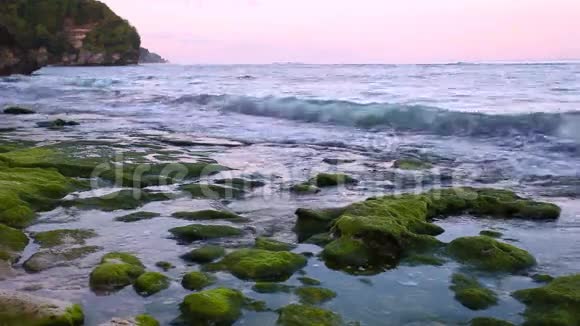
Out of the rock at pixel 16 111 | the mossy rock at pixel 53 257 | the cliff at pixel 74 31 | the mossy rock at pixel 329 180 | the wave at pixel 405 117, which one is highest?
the cliff at pixel 74 31

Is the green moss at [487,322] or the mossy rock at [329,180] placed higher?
the mossy rock at [329,180]

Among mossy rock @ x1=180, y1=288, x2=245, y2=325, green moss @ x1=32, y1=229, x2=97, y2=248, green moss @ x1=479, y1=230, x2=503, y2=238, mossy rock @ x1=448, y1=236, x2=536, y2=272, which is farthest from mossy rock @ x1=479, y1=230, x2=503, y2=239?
green moss @ x1=32, y1=229, x2=97, y2=248

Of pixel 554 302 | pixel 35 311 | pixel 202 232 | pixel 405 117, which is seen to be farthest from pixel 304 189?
pixel 405 117

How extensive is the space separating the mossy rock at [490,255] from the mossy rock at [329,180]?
4.16 meters

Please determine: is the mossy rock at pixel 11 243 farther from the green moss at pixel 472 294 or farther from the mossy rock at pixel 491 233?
the mossy rock at pixel 491 233

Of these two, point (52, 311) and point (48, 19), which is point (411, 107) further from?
point (48, 19)

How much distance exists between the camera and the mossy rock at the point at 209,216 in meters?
8.55

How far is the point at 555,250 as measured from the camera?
720 centimetres

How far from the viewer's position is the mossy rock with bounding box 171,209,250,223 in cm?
855

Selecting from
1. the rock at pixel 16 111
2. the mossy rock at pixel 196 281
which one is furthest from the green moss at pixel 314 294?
the rock at pixel 16 111

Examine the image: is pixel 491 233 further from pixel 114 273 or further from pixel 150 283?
pixel 114 273

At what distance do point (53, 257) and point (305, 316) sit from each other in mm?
3289

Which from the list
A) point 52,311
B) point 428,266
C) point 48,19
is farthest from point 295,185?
point 48,19

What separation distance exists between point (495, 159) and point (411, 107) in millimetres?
8802
